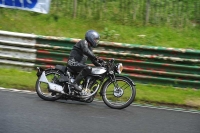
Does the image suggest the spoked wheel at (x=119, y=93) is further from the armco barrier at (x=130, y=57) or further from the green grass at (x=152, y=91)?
the armco barrier at (x=130, y=57)

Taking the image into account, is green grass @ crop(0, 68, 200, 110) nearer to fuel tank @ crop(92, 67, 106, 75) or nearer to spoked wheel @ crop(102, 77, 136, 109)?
spoked wheel @ crop(102, 77, 136, 109)

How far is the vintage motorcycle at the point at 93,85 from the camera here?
981cm

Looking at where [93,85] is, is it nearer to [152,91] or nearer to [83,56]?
[83,56]

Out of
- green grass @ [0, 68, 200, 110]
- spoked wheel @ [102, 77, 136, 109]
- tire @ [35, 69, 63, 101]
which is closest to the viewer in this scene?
spoked wheel @ [102, 77, 136, 109]

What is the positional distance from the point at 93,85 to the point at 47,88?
1.03 m

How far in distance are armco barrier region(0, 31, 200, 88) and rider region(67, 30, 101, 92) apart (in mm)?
2054

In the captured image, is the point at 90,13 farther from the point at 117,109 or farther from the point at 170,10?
the point at 117,109

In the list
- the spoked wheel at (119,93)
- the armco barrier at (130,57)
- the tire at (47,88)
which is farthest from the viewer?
the armco barrier at (130,57)

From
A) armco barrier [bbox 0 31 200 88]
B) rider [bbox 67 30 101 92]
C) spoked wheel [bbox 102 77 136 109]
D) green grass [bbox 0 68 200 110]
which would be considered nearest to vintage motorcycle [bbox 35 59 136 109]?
spoked wheel [bbox 102 77 136 109]

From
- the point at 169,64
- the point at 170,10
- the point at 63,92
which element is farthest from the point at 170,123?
the point at 170,10

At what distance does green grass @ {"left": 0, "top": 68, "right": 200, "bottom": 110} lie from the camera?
10.6 meters

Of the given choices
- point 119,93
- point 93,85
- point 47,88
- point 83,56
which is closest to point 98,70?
point 93,85

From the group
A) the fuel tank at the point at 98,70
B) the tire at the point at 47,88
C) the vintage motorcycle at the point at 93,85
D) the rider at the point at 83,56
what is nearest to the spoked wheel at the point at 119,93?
the vintage motorcycle at the point at 93,85

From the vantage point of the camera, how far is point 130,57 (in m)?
12.1
